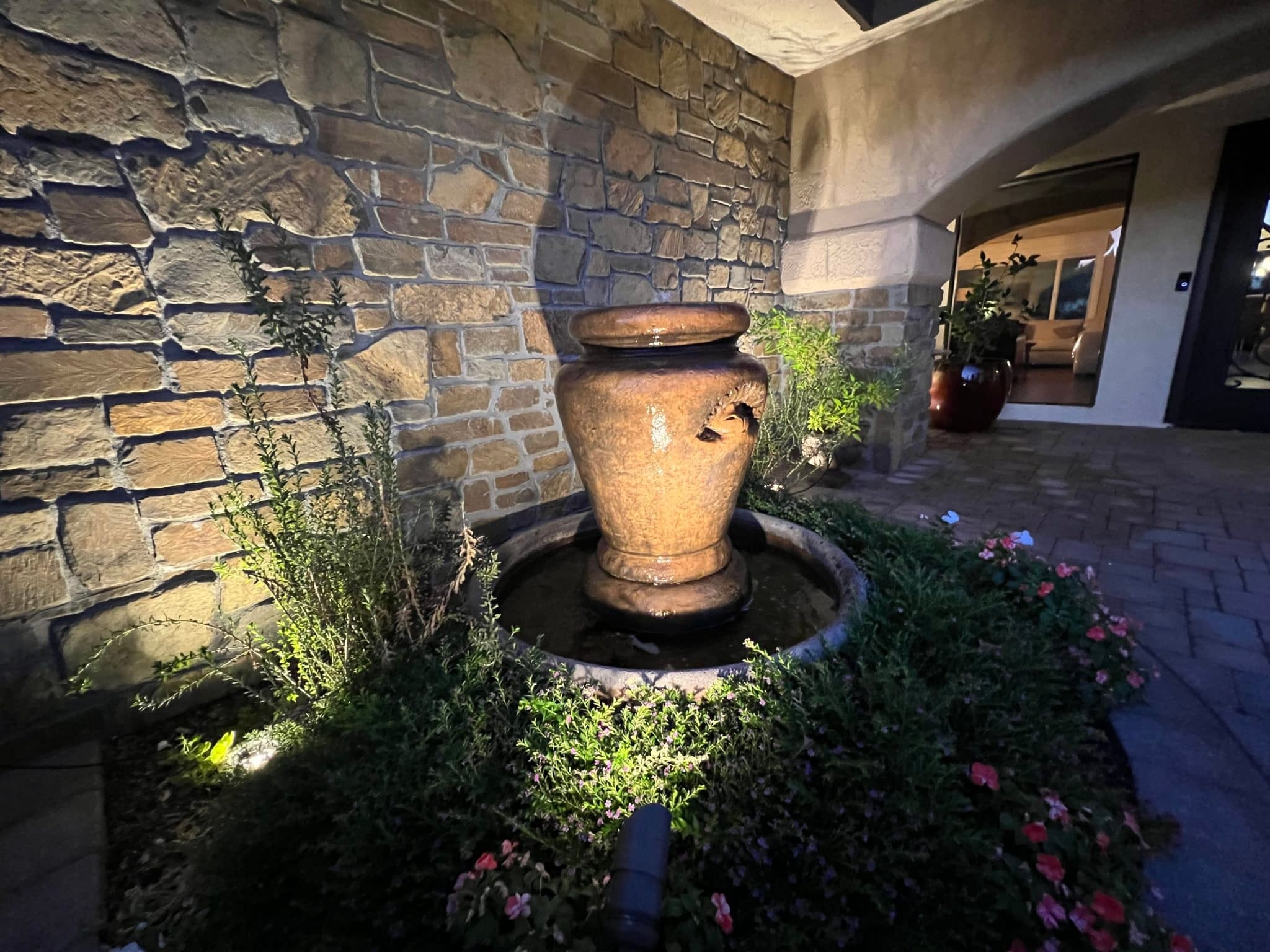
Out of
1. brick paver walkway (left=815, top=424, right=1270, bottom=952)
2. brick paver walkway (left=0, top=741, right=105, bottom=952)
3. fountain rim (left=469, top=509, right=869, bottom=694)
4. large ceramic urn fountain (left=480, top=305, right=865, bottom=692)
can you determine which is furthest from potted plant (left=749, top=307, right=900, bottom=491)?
brick paver walkway (left=0, top=741, right=105, bottom=952)

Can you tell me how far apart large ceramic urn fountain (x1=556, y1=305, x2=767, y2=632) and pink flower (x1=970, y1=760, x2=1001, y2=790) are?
0.75 m

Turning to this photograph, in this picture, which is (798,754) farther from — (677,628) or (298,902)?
(298,902)

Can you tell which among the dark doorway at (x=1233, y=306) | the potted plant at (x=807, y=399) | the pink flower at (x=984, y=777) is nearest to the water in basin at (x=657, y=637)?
the pink flower at (x=984, y=777)

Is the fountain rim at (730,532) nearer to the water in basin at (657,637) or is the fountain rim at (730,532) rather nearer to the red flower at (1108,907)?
the water in basin at (657,637)

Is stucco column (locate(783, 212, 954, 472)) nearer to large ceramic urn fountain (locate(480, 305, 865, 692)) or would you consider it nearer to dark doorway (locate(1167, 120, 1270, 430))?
large ceramic urn fountain (locate(480, 305, 865, 692))

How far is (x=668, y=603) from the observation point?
1674 mm

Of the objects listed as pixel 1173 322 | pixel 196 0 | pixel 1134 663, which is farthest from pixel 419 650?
pixel 1173 322

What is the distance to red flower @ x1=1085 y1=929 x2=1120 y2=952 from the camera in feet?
2.93

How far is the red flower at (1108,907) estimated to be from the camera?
3.03 feet

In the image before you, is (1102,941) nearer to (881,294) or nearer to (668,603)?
(668,603)

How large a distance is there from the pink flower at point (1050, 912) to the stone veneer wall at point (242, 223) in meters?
2.14

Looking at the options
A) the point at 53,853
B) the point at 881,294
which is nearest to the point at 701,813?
the point at 53,853

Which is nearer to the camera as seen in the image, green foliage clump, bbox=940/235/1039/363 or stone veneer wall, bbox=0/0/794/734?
stone veneer wall, bbox=0/0/794/734

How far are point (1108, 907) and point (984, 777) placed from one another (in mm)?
248
